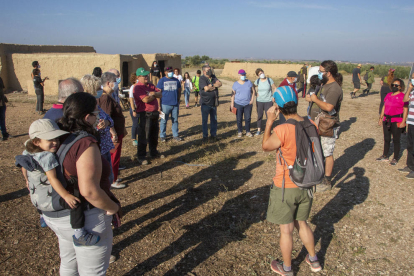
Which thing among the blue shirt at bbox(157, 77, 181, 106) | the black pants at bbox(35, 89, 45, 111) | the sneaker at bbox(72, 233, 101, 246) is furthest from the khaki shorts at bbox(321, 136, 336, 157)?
the black pants at bbox(35, 89, 45, 111)

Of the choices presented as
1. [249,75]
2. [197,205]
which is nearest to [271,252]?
[197,205]

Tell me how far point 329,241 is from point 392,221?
3.50ft

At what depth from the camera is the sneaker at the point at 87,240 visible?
185 cm

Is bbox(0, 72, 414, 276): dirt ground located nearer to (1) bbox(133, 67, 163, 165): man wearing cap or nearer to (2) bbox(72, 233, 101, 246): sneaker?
(1) bbox(133, 67, 163, 165): man wearing cap

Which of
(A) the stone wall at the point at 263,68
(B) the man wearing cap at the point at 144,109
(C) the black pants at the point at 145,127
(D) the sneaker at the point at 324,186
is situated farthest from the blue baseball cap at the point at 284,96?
(A) the stone wall at the point at 263,68

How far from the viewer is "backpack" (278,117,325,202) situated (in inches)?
93.0


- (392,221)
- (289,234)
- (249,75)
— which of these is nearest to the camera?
(289,234)

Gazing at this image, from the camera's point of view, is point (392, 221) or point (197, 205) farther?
point (197, 205)

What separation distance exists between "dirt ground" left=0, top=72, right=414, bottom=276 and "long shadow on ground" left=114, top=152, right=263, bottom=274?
0.02 metres

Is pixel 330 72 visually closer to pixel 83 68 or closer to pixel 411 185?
pixel 411 185

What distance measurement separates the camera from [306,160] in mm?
2367

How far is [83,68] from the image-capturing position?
46.2 ft

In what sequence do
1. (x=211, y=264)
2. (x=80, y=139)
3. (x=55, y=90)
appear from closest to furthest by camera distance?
(x=80, y=139) → (x=211, y=264) → (x=55, y=90)

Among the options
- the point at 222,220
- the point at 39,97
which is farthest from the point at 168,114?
the point at 39,97
